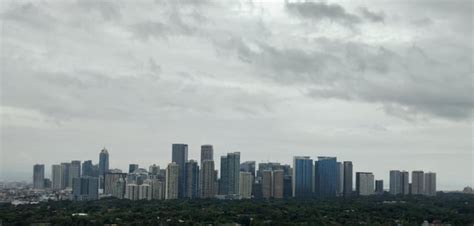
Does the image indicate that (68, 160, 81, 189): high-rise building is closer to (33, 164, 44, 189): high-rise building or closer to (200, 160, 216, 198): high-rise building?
(33, 164, 44, 189): high-rise building

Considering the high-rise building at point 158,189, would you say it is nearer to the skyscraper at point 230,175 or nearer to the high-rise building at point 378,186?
the skyscraper at point 230,175

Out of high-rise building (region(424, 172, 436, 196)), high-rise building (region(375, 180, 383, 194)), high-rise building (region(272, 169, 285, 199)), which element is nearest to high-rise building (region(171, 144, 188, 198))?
high-rise building (region(272, 169, 285, 199))

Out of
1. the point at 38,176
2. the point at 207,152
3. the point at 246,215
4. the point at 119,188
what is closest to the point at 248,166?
the point at 207,152

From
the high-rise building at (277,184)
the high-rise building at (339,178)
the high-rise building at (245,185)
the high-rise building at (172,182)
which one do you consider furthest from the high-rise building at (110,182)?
the high-rise building at (339,178)

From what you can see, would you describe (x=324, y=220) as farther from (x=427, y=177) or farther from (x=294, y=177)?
(x=427, y=177)

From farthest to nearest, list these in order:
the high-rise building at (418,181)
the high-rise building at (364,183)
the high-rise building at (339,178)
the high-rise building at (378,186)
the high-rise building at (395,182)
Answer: the high-rise building at (378,186) → the high-rise building at (395,182) → the high-rise building at (418,181) → the high-rise building at (364,183) → the high-rise building at (339,178)

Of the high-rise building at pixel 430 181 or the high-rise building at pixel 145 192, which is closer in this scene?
the high-rise building at pixel 145 192
